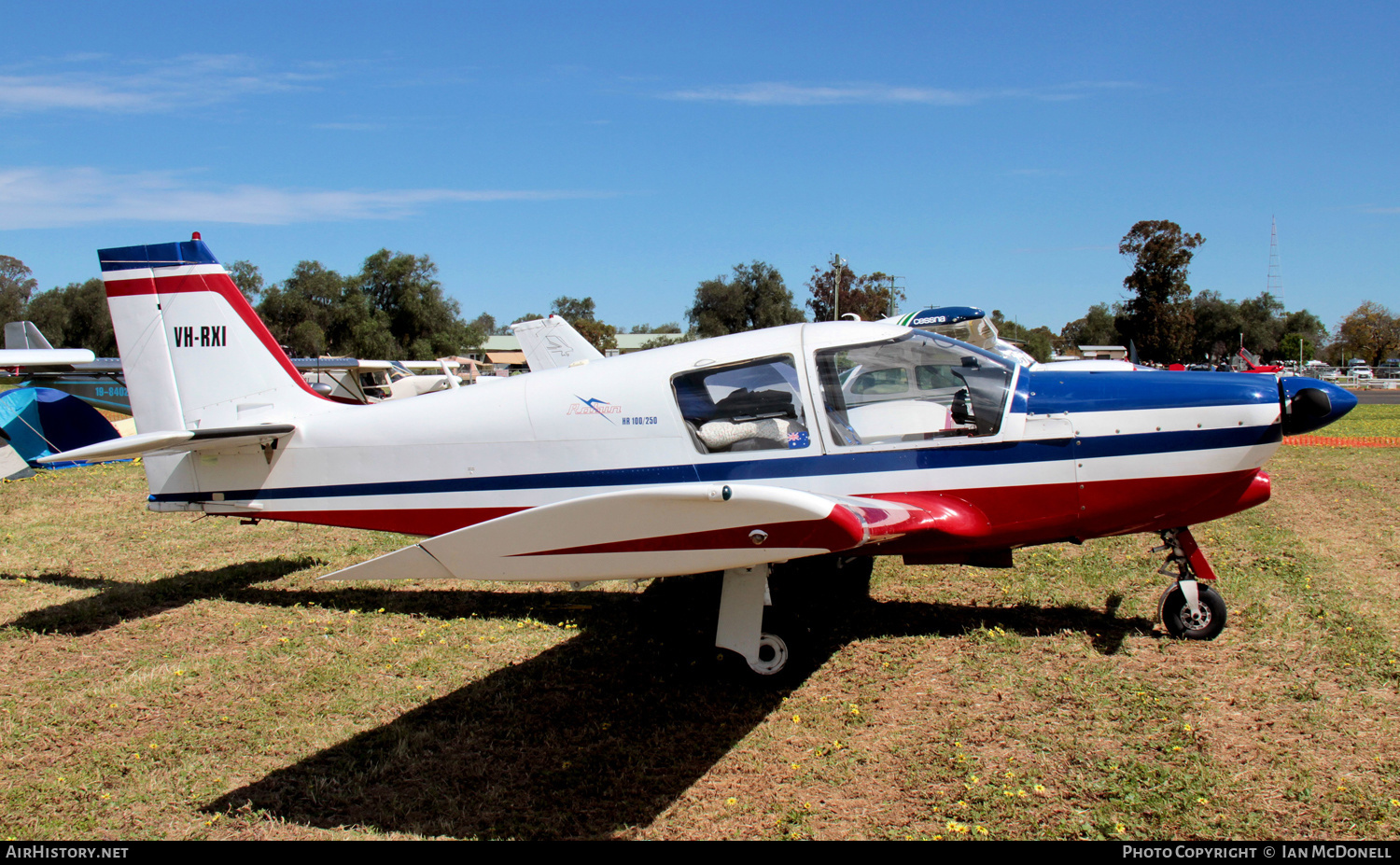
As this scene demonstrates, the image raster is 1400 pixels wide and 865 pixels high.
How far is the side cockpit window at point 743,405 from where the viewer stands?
15.5ft

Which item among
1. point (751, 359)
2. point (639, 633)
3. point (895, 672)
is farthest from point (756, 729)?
point (751, 359)

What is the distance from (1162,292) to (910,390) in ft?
190

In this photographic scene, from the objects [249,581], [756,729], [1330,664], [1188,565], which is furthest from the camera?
[249,581]

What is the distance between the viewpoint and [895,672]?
4742 mm

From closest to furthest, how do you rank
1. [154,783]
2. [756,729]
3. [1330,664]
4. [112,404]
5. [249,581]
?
[154,783] < [756,729] < [1330,664] < [249,581] < [112,404]

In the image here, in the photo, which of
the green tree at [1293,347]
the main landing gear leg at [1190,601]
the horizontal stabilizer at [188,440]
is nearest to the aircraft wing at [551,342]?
the horizontal stabilizer at [188,440]

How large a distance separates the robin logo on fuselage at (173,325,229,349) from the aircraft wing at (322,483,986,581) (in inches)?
148

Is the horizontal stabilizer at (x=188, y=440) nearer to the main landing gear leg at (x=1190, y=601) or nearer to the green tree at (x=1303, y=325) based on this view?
the main landing gear leg at (x=1190, y=601)

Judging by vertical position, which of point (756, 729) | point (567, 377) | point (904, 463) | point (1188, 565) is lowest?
point (756, 729)

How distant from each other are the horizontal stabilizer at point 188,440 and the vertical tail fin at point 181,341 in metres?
0.28

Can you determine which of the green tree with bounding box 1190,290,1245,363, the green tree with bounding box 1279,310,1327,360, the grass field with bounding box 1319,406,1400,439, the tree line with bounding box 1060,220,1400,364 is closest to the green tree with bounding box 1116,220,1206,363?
the tree line with bounding box 1060,220,1400,364

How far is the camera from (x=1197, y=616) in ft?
16.4
